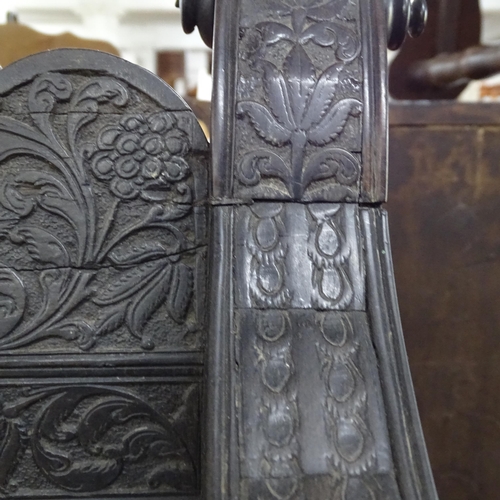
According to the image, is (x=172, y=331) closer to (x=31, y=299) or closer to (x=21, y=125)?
(x=31, y=299)

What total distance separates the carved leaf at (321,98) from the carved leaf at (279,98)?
14mm

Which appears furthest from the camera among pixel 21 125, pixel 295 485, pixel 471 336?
pixel 471 336

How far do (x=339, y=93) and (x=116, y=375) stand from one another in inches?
13.6

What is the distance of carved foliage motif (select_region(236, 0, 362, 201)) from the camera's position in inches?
16.6

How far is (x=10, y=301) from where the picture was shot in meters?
0.47

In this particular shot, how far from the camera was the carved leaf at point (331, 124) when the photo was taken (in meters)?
0.42

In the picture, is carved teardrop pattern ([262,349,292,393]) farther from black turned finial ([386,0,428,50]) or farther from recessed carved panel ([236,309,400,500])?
black turned finial ([386,0,428,50])

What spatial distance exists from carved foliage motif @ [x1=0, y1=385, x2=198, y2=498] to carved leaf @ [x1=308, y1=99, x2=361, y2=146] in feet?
0.89

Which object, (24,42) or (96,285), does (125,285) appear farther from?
(24,42)

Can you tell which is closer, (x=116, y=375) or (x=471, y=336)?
(x=116, y=375)

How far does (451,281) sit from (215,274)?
610mm

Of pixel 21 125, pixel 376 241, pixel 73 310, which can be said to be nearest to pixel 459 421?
pixel 376 241

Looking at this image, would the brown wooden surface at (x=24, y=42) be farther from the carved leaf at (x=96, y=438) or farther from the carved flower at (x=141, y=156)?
the carved leaf at (x=96, y=438)

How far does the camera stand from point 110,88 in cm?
47
